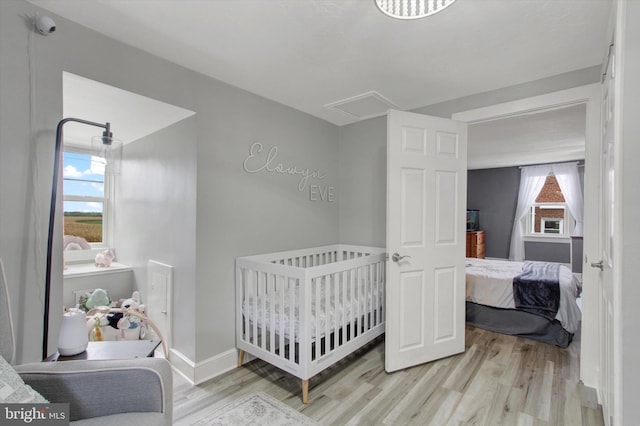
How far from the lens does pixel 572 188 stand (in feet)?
19.2

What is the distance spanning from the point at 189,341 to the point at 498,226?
6.80 metres

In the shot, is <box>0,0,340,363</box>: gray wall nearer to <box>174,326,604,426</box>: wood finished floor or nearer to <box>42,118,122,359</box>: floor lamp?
<box>42,118,122,359</box>: floor lamp

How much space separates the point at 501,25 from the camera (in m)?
1.69

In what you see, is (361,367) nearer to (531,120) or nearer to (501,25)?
(501,25)

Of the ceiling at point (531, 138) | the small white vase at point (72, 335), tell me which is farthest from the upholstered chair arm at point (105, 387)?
the ceiling at point (531, 138)

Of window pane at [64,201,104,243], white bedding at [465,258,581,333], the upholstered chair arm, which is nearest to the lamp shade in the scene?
the upholstered chair arm

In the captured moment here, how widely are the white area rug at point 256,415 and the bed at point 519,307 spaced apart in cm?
239

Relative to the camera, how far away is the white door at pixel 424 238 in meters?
2.38

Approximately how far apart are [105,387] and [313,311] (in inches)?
50.4

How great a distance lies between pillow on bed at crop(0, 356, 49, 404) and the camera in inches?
34.1

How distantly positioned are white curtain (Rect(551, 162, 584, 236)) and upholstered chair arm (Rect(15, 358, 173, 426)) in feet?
23.4

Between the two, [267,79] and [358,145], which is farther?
[358,145]

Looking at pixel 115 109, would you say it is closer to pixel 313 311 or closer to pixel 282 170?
pixel 282 170

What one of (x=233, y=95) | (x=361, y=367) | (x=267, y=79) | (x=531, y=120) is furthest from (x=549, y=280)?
(x=233, y=95)
